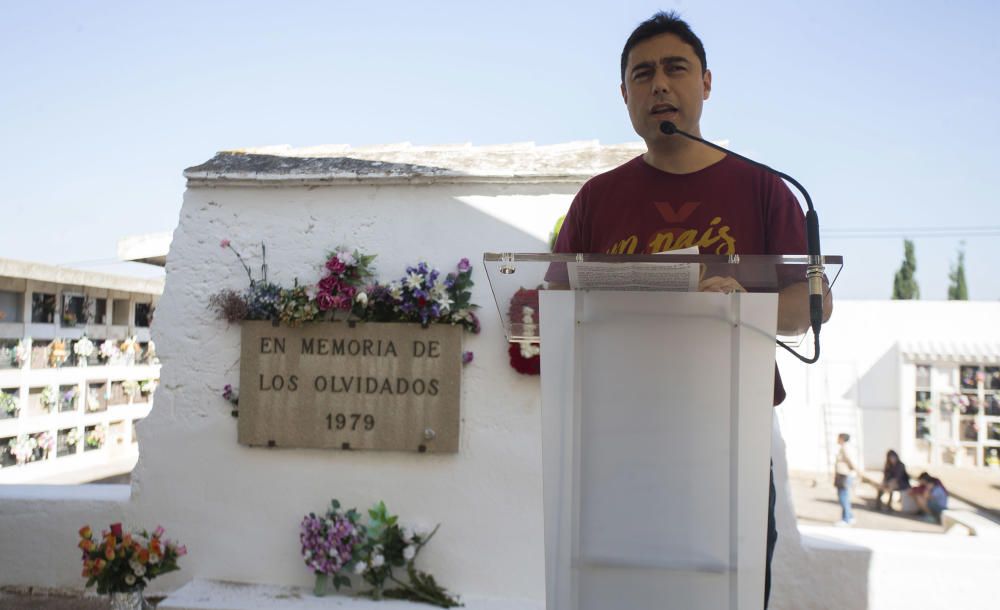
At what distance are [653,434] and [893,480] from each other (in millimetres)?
9673

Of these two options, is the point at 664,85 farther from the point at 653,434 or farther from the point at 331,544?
the point at 331,544

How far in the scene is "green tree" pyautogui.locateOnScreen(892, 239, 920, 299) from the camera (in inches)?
1053

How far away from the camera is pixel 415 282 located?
12.7ft

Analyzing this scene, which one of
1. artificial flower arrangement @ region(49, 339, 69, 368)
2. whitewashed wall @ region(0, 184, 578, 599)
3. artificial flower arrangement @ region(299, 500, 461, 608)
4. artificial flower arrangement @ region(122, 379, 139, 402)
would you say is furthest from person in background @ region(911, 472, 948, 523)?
artificial flower arrangement @ region(49, 339, 69, 368)

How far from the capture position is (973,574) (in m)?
3.50

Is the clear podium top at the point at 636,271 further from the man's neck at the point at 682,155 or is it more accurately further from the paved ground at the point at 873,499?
the paved ground at the point at 873,499

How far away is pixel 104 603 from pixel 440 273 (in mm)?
2385

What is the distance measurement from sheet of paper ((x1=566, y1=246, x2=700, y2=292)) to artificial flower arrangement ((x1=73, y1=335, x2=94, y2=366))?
574cm

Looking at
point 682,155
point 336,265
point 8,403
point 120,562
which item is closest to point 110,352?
point 8,403

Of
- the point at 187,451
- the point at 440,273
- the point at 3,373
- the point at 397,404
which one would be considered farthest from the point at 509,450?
the point at 3,373

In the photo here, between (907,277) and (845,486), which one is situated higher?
(907,277)

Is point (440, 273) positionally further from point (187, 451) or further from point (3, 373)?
point (3, 373)

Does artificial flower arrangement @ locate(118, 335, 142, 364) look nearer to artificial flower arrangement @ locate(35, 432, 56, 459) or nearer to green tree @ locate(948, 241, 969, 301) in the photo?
artificial flower arrangement @ locate(35, 432, 56, 459)

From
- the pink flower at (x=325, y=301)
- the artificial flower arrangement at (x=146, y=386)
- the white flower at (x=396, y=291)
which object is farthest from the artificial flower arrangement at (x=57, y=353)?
the white flower at (x=396, y=291)
